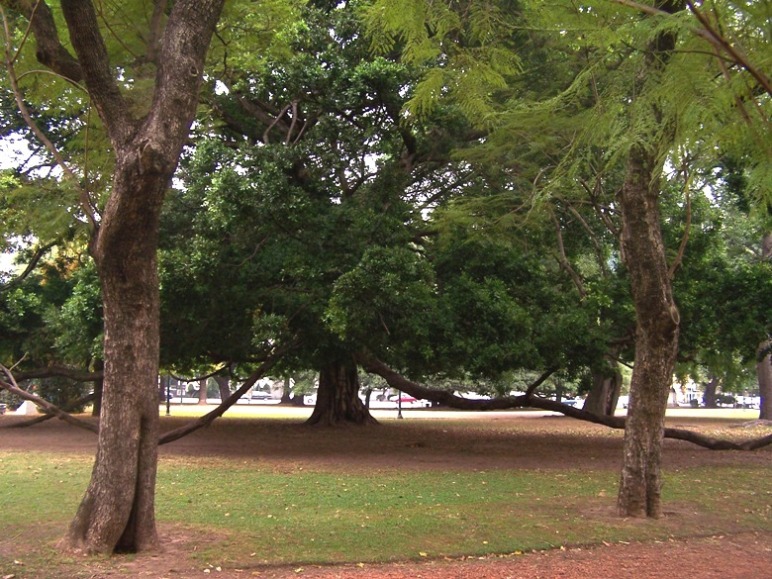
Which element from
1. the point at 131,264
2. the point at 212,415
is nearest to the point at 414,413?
the point at 212,415

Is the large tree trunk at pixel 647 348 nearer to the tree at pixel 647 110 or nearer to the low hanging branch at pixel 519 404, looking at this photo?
the tree at pixel 647 110

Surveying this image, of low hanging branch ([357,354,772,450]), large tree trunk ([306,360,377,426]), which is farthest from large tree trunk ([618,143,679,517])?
large tree trunk ([306,360,377,426])

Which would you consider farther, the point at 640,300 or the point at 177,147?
the point at 640,300

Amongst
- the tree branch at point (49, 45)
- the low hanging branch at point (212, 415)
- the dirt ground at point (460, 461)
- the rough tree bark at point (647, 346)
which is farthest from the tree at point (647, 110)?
the low hanging branch at point (212, 415)

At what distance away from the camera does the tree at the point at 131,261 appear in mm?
6848

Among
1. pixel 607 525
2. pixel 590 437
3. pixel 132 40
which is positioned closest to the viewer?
pixel 607 525

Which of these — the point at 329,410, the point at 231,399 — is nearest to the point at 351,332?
the point at 231,399

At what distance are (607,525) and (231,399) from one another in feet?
26.6

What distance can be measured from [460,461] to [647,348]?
680 centimetres

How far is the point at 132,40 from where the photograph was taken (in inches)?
361

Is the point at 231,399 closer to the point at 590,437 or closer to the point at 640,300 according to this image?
the point at 640,300

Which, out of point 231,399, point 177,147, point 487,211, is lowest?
point 231,399

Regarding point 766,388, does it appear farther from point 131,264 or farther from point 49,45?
point 49,45

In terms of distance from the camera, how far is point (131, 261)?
698 centimetres
